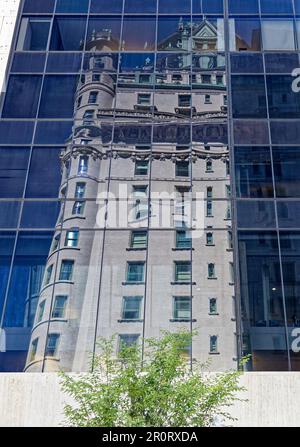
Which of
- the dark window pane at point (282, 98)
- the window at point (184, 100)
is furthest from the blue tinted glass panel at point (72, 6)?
the dark window pane at point (282, 98)

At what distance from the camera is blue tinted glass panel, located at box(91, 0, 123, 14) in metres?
23.4

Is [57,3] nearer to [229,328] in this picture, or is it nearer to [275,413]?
[229,328]

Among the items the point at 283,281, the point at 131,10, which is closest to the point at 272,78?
the point at 131,10

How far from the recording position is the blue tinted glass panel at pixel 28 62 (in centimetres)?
2202

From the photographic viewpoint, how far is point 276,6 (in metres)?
23.1

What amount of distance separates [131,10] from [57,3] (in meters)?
3.76

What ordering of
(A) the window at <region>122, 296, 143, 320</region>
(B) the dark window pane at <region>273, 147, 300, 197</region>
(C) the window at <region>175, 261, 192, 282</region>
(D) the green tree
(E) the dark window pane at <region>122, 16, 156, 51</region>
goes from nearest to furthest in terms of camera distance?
1. (D) the green tree
2. (A) the window at <region>122, 296, 143, 320</region>
3. (C) the window at <region>175, 261, 192, 282</region>
4. (B) the dark window pane at <region>273, 147, 300, 197</region>
5. (E) the dark window pane at <region>122, 16, 156, 51</region>

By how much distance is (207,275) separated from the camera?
16.8 metres

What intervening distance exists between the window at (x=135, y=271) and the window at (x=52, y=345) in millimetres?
3093

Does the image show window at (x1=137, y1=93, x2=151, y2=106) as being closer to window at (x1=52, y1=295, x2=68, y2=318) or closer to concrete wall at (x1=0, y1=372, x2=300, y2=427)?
window at (x1=52, y1=295, x2=68, y2=318)

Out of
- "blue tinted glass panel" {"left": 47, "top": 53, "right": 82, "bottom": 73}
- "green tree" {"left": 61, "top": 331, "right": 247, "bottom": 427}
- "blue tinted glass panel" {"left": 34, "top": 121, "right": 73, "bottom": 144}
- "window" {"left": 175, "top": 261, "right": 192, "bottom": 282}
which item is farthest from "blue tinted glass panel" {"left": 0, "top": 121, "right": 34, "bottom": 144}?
"green tree" {"left": 61, "top": 331, "right": 247, "bottom": 427}

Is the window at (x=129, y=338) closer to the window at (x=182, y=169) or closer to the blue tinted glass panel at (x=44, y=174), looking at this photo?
the blue tinted glass panel at (x=44, y=174)

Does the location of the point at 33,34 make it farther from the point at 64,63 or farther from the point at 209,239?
the point at 209,239

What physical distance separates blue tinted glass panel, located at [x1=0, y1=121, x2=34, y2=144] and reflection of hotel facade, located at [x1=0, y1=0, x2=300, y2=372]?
0.19 ft
